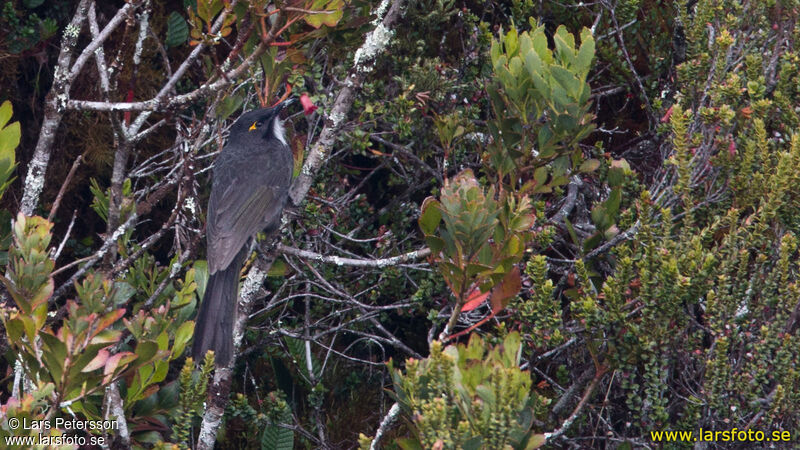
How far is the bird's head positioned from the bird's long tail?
1146 millimetres

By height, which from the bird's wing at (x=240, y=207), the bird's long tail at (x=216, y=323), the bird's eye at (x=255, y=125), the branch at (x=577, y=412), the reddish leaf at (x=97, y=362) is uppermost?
the bird's eye at (x=255, y=125)

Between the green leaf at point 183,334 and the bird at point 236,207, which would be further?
the bird at point 236,207

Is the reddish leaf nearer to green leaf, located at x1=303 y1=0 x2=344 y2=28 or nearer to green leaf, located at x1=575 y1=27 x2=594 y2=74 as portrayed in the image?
green leaf, located at x1=303 y1=0 x2=344 y2=28

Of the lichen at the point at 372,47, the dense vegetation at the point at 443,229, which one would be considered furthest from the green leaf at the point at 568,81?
the lichen at the point at 372,47

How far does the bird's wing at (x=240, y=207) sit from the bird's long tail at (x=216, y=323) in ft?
0.67

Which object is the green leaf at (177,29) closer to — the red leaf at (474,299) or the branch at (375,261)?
the branch at (375,261)

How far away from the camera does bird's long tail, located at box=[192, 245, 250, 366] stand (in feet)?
12.9

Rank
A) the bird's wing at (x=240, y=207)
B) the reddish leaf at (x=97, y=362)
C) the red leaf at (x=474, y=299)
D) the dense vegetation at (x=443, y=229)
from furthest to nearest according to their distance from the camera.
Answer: the bird's wing at (x=240, y=207) < the red leaf at (x=474, y=299) < the dense vegetation at (x=443, y=229) < the reddish leaf at (x=97, y=362)

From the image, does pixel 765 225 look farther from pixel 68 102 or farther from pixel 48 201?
pixel 48 201

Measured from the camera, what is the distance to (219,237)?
4.54 meters

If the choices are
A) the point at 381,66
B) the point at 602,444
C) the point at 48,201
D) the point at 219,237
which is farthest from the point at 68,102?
the point at 602,444

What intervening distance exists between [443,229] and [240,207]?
6.41 feet

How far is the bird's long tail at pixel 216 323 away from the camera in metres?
3.92

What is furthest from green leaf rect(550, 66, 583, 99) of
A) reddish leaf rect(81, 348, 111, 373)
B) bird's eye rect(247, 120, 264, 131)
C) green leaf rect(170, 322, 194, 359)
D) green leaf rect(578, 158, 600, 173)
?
bird's eye rect(247, 120, 264, 131)
